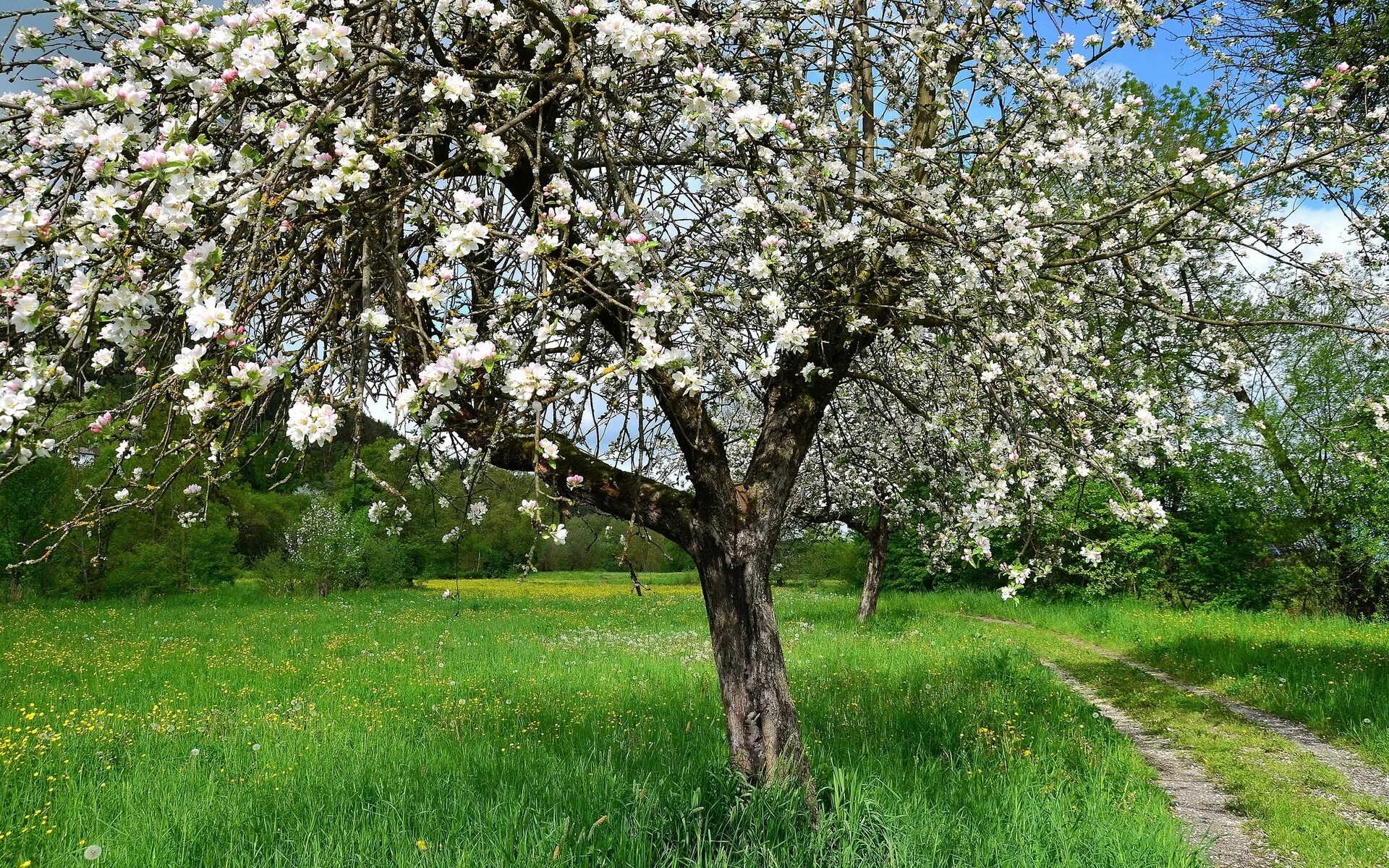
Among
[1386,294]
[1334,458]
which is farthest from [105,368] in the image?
[1334,458]

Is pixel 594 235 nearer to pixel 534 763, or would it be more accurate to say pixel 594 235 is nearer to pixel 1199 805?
pixel 534 763

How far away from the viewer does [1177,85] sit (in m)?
14.8

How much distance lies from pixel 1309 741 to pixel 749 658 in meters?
6.04

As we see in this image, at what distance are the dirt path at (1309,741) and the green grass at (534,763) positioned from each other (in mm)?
1617

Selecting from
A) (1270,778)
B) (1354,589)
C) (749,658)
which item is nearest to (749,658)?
(749,658)

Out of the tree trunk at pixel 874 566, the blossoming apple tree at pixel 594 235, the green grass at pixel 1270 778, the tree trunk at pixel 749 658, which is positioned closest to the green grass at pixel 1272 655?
the green grass at pixel 1270 778

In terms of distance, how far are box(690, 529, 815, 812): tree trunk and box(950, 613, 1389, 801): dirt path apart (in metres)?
4.67

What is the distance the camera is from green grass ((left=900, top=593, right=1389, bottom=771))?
23.4 feet

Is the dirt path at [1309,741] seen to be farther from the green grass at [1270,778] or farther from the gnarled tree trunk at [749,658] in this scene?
the gnarled tree trunk at [749,658]

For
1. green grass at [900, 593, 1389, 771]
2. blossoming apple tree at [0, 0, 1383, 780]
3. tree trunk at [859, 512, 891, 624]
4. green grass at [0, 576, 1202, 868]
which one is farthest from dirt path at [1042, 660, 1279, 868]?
tree trunk at [859, 512, 891, 624]

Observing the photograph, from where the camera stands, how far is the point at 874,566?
614 inches

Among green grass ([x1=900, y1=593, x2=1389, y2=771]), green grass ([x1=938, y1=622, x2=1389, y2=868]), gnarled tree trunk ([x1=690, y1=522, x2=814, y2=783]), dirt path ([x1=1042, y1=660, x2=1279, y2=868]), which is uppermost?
gnarled tree trunk ([x1=690, y1=522, x2=814, y2=783])

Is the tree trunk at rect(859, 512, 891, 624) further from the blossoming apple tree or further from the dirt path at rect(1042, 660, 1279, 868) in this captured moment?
the blossoming apple tree

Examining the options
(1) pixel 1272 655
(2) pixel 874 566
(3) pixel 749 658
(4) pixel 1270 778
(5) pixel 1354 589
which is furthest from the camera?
(2) pixel 874 566
